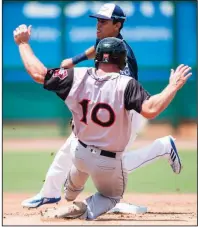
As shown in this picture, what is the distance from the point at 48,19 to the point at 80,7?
2.76 ft

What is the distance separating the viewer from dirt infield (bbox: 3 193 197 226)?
5488mm

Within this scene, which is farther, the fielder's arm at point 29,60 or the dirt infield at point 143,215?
the dirt infield at point 143,215

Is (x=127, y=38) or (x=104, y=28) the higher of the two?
(x=104, y=28)

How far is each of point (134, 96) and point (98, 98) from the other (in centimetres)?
29

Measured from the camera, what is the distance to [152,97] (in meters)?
4.88

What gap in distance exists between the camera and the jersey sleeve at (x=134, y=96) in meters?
4.90

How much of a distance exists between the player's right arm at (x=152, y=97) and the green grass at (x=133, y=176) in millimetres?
3446

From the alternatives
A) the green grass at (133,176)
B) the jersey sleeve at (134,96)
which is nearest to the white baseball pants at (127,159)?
the jersey sleeve at (134,96)

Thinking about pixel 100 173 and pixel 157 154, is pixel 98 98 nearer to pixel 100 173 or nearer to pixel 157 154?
pixel 100 173

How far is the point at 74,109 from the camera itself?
204 inches

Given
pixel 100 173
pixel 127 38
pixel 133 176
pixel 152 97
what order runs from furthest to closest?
1. pixel 127 38
2. pixel 133 176
3. pixel 100 173
4. pixel 152 97

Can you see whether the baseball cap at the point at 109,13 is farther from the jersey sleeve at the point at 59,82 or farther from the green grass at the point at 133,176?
the green grass at the point at 133,176

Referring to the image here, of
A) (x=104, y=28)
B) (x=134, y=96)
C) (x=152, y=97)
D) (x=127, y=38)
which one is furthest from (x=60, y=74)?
(x=127, y=38)

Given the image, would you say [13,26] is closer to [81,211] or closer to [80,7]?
[80,7]
